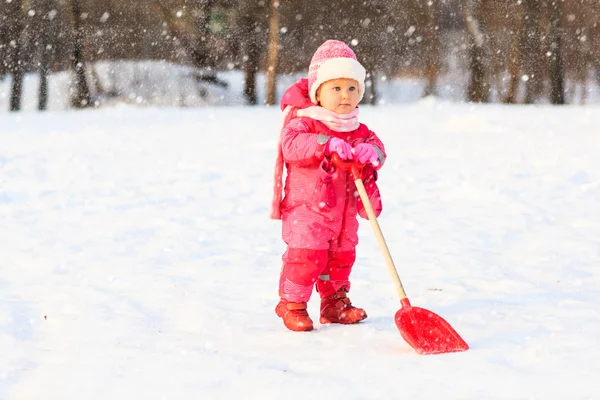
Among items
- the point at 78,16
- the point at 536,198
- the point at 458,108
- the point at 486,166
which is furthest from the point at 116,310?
the point at 78,16

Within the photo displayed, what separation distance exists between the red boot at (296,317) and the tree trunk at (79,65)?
64.1 ft

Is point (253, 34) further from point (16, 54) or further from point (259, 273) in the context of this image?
point (259, 273)

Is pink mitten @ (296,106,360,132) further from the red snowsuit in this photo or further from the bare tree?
the bare tree

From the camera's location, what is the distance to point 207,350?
3.71m

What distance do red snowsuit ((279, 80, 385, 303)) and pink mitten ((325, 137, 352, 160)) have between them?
0.07 m

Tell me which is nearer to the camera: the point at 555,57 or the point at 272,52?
the point at 272,52

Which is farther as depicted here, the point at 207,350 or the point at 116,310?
the point at 116,310

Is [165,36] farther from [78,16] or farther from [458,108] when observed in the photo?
[458,108]

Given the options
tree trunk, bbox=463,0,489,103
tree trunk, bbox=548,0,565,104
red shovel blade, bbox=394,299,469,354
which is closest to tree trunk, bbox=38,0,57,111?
tree trunk, bbox=463,0,489,103

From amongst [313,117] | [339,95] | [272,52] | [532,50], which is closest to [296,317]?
[313,117]

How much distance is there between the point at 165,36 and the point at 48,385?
21.7m

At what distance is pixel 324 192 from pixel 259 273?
1.71 metres

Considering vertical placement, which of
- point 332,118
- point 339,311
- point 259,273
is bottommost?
point 259,273

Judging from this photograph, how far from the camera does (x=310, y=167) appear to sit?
4.08 metres
